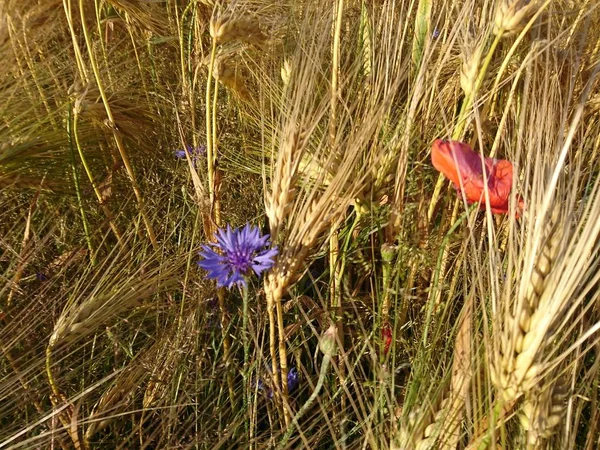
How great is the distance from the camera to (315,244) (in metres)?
0.72

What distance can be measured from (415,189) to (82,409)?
611 mm

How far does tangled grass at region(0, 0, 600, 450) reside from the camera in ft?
2.08

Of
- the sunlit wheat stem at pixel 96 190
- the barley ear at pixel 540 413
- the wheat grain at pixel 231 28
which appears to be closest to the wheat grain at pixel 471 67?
the wheat grain at pixel 231 28

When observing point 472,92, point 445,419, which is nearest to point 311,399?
point 445,419

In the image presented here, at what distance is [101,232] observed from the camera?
44.3 inches

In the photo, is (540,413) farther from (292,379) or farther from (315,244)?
(292,379)

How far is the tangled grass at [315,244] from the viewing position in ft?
2.08

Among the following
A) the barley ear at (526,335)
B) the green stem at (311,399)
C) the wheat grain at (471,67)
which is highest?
the wheat grain at (471,67)

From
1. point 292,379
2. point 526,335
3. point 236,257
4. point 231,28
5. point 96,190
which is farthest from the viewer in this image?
point 96,190

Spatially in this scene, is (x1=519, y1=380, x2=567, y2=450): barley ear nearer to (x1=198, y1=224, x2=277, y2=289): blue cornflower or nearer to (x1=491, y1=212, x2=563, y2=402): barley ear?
(x1=491, y1=212, x2=563, y2=402): barley ear

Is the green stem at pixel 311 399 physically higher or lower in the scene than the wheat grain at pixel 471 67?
lower

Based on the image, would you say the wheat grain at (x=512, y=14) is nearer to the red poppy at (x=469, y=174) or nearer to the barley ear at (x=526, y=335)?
the red poppy at (x=469, y=174)

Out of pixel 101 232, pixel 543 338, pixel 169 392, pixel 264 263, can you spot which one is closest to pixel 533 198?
pixel 543 338

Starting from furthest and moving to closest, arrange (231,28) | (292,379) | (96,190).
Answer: (96,190) → (292,379) → (231,28)
